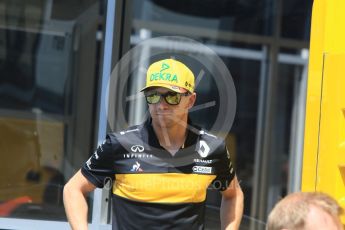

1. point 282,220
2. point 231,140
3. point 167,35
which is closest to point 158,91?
point 282,220

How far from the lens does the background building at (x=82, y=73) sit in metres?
3.55

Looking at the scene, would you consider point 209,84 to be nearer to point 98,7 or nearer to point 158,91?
point 98,7

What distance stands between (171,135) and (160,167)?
0.39ft

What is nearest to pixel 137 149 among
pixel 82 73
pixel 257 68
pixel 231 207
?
pixel 231 207

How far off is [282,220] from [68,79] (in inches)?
111

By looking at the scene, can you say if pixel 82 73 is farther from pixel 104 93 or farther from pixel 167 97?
pixel 167 97

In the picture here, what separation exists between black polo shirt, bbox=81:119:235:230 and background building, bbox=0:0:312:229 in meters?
0.77

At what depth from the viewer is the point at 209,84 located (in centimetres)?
427

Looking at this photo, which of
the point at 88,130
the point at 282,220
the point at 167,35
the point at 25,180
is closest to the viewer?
the point at 282,220

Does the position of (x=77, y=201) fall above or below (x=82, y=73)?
below

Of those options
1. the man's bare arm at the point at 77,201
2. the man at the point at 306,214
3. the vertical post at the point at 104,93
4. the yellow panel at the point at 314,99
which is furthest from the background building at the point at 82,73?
the man at the point at 306,214

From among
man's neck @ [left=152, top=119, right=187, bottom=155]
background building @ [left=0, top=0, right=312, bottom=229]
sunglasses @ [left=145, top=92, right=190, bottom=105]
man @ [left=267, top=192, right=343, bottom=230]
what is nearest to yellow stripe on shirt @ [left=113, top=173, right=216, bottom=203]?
man's neck @ [left=152, top=119, right=187, bottom=155]

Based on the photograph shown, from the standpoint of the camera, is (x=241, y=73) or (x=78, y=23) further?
(x=241, y=73)

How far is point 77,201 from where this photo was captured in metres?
2.17
